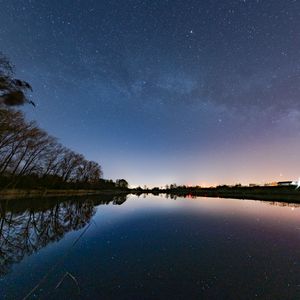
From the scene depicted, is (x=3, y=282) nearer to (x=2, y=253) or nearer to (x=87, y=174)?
(x=2, y=253)

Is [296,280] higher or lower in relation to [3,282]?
higher

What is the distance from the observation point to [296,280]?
8.42 meters

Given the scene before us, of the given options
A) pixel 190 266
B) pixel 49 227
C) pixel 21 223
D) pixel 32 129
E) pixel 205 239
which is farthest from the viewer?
pixel 32 129

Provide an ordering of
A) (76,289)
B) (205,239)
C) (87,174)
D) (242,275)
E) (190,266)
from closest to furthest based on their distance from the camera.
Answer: (76,289) < (242,275) < (190,266) < (205,239) < (87,174)

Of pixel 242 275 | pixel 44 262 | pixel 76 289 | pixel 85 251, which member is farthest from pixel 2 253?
pixel 242 275

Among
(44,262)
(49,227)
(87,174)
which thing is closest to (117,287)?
(44,262)

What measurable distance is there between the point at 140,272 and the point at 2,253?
24.4ft

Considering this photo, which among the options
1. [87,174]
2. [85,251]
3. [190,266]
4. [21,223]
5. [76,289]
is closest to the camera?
[76,289]

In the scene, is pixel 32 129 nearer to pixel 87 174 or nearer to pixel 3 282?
pixel 3 282

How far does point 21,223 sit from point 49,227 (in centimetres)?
319

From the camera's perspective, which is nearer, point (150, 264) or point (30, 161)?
point (150, 264)

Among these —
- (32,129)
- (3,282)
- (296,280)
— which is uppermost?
(32,129)

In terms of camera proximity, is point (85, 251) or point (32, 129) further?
point (32, 129)

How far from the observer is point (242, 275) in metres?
8.91
